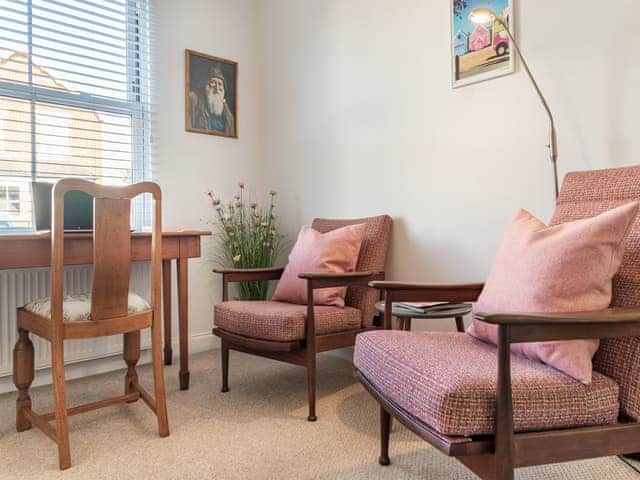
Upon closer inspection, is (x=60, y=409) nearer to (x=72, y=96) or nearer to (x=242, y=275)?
(x=242, y=275)

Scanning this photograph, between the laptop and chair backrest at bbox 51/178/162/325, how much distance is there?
0.49 m

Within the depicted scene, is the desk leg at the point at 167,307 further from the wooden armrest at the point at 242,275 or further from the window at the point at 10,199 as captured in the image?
the window at the point at 10,199

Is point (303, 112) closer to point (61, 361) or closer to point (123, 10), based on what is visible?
point (123, 10)

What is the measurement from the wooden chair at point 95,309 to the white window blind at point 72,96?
933 millimetres

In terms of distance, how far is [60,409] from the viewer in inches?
65.1

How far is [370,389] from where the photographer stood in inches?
55.1

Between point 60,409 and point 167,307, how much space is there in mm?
1148

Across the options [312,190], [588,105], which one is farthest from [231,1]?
[588,105]

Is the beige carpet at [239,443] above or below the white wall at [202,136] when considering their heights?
below

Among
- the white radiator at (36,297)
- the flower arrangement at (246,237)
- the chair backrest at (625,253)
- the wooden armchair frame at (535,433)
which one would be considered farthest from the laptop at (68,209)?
the chair backrest at (625,253)

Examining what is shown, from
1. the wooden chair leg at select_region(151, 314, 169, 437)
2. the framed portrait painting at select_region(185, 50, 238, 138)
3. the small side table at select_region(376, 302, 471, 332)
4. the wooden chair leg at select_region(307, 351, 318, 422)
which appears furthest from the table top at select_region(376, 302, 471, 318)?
the framed portrait painting at select_region(185, 50, 238, 138)

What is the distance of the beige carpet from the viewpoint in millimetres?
1568

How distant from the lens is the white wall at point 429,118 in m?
1.84

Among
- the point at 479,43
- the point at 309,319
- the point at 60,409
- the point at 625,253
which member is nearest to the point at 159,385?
the point at 60,409
